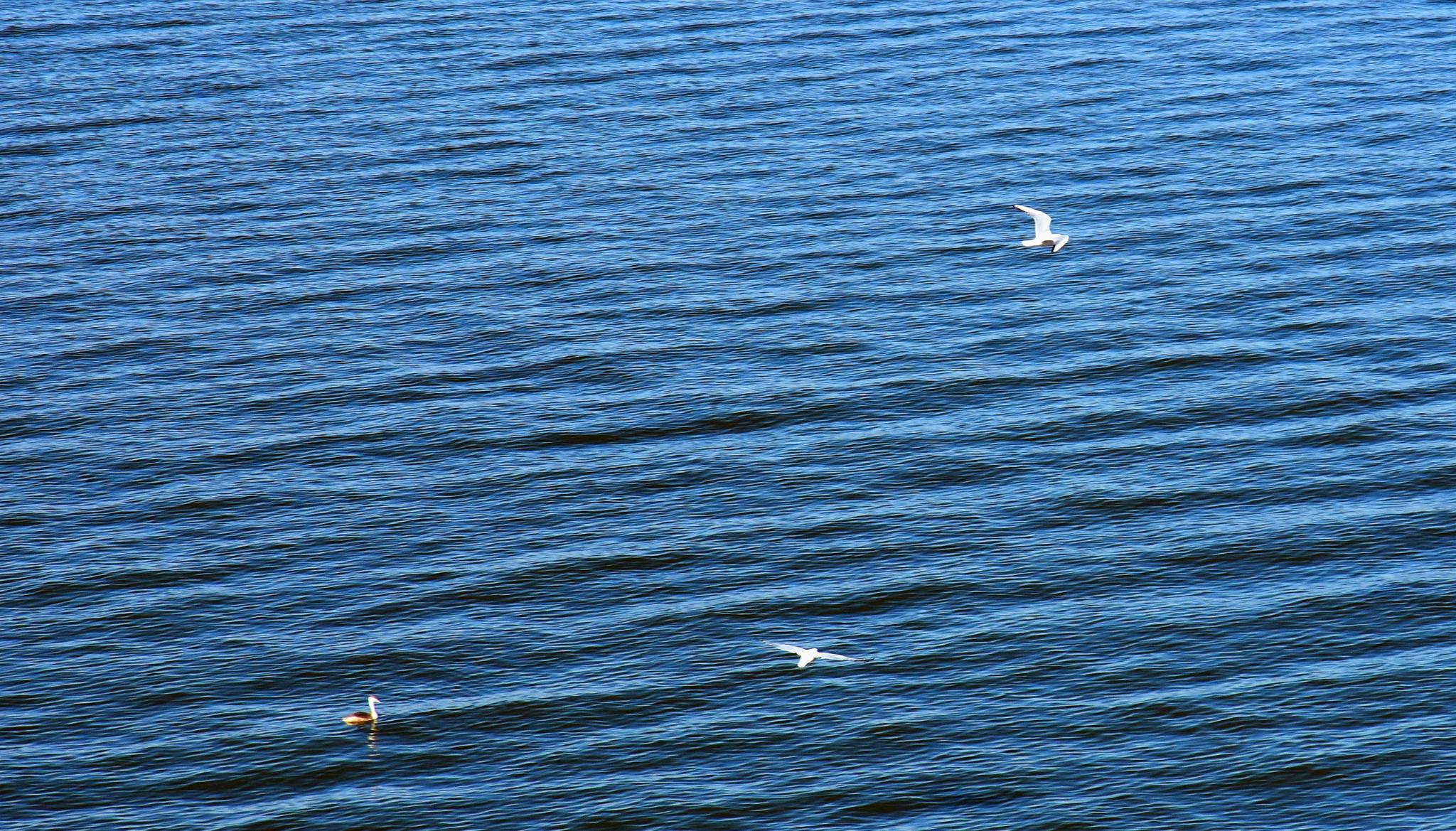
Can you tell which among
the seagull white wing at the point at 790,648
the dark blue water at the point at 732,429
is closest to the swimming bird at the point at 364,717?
the dark blue water at the point at 732,429

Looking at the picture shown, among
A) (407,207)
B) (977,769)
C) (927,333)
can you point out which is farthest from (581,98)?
(977,769)

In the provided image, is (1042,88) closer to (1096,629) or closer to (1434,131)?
(1434,131)

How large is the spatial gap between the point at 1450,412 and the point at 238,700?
39.2m

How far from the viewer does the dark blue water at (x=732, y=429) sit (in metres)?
49.7

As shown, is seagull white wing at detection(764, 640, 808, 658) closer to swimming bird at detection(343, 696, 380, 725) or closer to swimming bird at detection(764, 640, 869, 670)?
swimming bird at detection(764, 640, 869, 670)

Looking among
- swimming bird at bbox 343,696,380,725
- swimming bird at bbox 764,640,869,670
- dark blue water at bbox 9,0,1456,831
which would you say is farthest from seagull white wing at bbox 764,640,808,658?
swimming bird at bbox 343,696,380,725

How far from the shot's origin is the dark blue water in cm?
4966

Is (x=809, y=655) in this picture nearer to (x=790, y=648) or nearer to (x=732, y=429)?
(x=790, y=648)

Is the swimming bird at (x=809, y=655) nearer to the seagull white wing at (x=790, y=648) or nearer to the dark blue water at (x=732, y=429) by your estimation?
the seagull white wing at (x=790, y=648)

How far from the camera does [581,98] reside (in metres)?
91.7

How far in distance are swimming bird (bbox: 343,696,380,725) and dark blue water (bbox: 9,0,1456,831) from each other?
2.50 ft

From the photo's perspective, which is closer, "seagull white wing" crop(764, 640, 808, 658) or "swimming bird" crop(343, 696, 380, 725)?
"swimming bird" crop(343, 696, 380, 725)

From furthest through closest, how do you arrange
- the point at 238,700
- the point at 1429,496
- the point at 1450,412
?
the point at 1450,412 → the point at 1429,496 → the point at 238,700

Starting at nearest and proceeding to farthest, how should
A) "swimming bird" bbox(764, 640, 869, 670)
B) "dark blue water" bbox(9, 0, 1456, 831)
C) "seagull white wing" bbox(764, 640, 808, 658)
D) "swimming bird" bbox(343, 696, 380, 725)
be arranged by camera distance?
"dark blue water" bbox(9, 0, 1456, 831)
"swimming bird" bbox(343, 696, 380, 725)
"swimming bird" bbox(764, 640, 869, 670)
"seagull white wing" bbox(764, 640, 808, 658)
